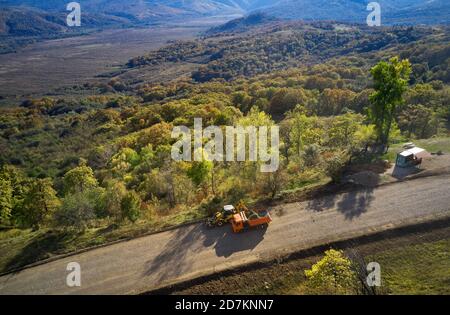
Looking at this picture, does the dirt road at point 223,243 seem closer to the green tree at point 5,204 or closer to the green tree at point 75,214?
the green tree at point 75,214

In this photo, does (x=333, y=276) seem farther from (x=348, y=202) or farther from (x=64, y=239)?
(x=64, y=239)

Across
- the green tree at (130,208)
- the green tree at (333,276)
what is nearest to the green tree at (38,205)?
the green tree at (130,208)

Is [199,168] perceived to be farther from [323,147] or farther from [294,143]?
[323,147]

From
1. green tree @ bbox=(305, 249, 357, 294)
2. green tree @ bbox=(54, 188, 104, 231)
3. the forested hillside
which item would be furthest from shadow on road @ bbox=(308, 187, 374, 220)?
green tree @ bbox=(54, 188, 104, 231)

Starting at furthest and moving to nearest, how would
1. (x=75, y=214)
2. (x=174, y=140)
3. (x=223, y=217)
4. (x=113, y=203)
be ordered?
(x=174, y=140) → (x=113, y=203) → (x=75, y=214) → (x=223, y=217)

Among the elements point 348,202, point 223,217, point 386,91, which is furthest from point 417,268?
point 386,91

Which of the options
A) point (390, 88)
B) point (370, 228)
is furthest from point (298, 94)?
point (370, 228)
